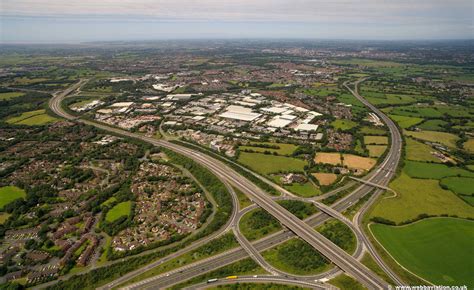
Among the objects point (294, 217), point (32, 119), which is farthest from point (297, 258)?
point (32, 119)

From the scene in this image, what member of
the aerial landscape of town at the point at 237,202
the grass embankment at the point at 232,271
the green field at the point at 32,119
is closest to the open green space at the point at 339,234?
the aerial landscape of town at the point at 237,202

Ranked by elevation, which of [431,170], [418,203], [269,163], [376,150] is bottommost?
[418,203]

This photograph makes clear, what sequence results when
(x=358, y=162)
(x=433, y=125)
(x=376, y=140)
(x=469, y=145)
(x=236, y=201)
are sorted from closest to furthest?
1. (x=236, y=201)
2. (x=358, y=162)
3. (x=469, y=145)
4. (x=376, y=140)
5. (x=433, y=125)

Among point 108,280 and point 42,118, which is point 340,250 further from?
point 42,118

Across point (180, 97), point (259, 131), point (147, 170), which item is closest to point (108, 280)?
point (147, 170)

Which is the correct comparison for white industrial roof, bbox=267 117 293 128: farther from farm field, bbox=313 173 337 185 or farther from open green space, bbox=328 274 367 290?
open green space, bbox=328 274 367 290

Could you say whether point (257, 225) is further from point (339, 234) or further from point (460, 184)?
point (460, 184)
